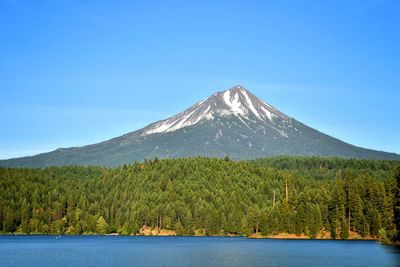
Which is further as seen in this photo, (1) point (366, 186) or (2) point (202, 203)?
(2) point (202, 203)

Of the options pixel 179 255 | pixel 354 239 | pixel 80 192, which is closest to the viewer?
pixel 179 255

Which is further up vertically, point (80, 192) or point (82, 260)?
point (80, 192)

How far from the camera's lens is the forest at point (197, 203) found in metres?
128

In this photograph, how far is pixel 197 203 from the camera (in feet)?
541

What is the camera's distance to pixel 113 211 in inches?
6914

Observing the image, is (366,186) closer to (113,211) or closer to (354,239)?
(354,239)

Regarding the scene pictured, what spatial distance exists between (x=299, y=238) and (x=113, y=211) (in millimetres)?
64202

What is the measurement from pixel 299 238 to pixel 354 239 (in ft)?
37.5

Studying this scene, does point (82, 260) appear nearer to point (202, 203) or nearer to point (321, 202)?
point (321, 202)

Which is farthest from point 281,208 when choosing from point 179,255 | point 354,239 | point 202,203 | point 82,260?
point 82,260

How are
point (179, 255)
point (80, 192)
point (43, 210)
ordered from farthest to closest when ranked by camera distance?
point (80, 192) → point (43, 210) → point (179, 255)

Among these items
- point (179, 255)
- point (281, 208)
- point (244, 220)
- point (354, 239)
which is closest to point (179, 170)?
point (244, 220)

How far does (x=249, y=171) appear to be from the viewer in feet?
647

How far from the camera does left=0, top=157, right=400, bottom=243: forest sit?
128000mm
